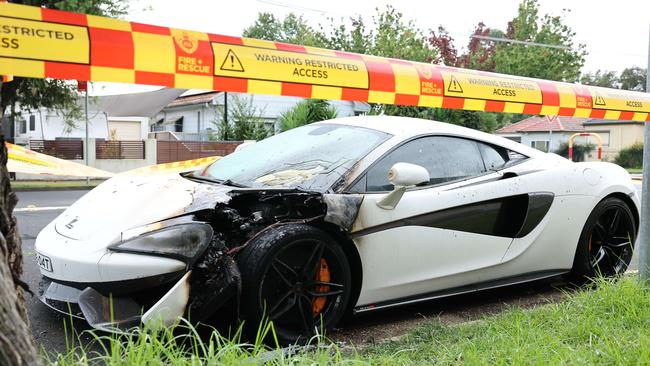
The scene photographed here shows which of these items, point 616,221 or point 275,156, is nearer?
point 275,156

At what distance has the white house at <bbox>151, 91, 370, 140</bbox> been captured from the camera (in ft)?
A: 103

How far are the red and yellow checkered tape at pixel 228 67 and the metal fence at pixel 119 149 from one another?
16821 millimetres

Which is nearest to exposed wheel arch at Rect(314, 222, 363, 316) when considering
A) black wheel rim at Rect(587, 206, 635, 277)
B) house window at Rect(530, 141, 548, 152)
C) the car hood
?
the car hood

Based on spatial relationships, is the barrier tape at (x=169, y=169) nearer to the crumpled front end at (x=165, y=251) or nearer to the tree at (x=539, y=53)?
the crumpled front end at (x=165, y=251)

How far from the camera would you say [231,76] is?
361 cm

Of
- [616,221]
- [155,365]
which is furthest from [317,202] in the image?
[616,221]

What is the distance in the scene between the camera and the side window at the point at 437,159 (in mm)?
3623

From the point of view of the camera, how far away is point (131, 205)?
326 centimetres

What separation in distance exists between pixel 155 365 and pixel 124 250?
93 cm

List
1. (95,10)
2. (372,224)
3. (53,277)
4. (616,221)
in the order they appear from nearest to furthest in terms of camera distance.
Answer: (53,277) < (372,224) < (616,221) < (95,10)

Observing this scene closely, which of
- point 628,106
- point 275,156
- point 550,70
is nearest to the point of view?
point 275,156

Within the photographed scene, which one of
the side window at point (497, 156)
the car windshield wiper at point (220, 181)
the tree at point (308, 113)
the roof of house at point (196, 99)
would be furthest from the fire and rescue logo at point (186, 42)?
the roof of house at point (196, 99)

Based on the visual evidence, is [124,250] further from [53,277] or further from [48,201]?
[48,201]

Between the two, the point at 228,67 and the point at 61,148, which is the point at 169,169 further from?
the point at 61,148
